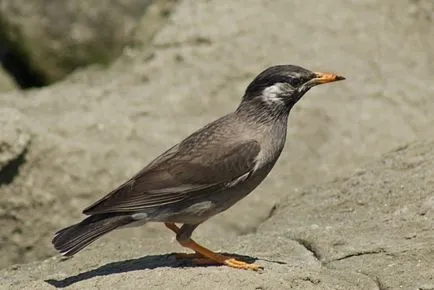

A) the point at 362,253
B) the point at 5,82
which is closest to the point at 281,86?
the point at 362,253

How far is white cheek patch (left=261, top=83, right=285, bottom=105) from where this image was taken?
322 inches

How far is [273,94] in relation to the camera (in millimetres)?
8195

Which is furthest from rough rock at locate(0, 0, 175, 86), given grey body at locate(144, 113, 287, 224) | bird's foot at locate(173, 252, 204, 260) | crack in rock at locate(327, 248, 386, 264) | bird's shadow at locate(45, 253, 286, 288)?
crack in rock at locate(327, 248, 386, 264)

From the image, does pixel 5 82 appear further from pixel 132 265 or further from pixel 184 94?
pixel 132 265

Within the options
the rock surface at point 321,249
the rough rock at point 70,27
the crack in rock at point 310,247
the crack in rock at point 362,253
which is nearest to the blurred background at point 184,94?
the rough rock at point 70,27

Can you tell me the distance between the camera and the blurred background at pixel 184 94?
35.3ft

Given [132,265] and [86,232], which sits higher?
[86,232]

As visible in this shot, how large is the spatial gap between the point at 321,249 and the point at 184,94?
4030mm

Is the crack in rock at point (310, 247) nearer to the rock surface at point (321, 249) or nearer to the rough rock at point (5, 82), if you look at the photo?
the rock surface at point (321, 249)

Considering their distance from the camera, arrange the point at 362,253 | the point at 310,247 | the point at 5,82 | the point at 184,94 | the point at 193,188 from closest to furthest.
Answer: the point at 193,188
the point at 362,253
the point at 310,247
the point at 184,94
the point at 5,82

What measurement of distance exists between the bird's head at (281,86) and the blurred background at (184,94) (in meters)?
1.83

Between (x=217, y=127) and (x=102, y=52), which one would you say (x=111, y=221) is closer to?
(x=217, y=127)

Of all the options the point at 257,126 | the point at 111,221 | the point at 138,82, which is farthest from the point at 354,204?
the point at 138,82

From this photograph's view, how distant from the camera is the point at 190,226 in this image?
7859 millimetres
